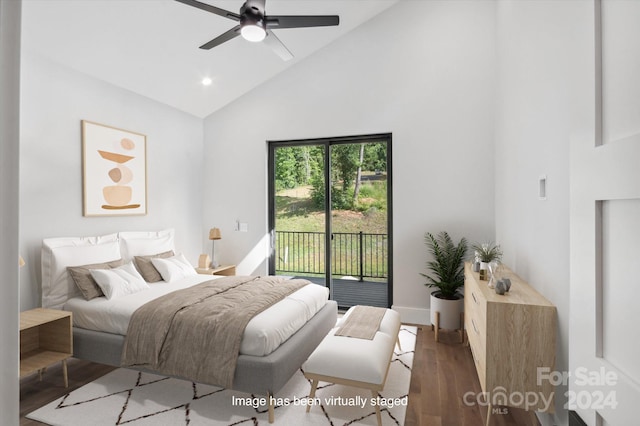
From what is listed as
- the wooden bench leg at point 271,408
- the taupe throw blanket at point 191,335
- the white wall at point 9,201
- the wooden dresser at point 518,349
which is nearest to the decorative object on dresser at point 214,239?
the taupe throw blanket at point 191,335

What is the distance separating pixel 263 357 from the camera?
86.9 inches

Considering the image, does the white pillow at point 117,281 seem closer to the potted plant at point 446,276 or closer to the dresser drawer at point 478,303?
the dresser drawer at point 478,303

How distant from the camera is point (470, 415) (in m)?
2.22

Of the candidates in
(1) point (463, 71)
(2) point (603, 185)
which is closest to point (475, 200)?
(1) point (463, 71)

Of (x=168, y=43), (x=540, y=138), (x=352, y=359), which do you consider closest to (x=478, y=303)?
(x=352, y=359)

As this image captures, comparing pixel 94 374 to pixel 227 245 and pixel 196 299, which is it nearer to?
pixel 196 299

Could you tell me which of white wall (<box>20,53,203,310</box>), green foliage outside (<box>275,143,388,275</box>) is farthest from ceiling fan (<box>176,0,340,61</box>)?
green foliage outside (<box>275,143,388,275</box>)

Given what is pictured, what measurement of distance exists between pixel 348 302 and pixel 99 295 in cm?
282

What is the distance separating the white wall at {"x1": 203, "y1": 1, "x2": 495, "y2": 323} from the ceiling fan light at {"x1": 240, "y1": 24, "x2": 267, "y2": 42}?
2.04 metres

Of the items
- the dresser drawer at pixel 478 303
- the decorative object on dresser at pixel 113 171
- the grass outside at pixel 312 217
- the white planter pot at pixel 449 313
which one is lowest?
the white planter pot at pixel 449 313

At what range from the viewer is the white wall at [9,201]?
0.29m

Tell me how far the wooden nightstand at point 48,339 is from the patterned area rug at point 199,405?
1.06 feet

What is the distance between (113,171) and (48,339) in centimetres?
175

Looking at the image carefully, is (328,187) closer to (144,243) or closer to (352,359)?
(144,243)
